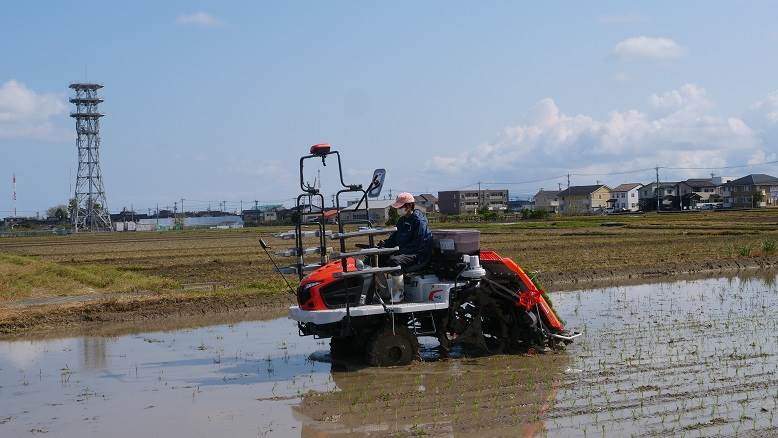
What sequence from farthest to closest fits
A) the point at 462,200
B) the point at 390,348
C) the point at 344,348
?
the point at 462,200
the point at 344,348
the point at 390,348

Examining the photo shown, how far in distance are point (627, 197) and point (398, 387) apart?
4999 inches

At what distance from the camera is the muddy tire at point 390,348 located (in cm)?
1025

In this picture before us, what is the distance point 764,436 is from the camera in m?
6.85

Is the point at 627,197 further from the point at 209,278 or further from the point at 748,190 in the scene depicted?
the point at 209,278

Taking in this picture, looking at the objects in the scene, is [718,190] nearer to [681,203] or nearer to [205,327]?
[681,203]

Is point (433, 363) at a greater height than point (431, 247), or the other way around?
point (431, 247)

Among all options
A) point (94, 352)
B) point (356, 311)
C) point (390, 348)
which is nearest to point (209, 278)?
point (94, 352)

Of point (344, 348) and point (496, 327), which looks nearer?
point (344, 348)

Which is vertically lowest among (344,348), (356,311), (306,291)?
(344,348)

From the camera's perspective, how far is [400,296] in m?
10.6

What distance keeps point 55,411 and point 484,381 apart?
4.40 meters

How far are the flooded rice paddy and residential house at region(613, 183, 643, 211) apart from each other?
4738 inches

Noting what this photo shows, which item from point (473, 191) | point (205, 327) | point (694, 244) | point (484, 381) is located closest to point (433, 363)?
point (484, 381)

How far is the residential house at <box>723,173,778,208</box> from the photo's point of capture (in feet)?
379
